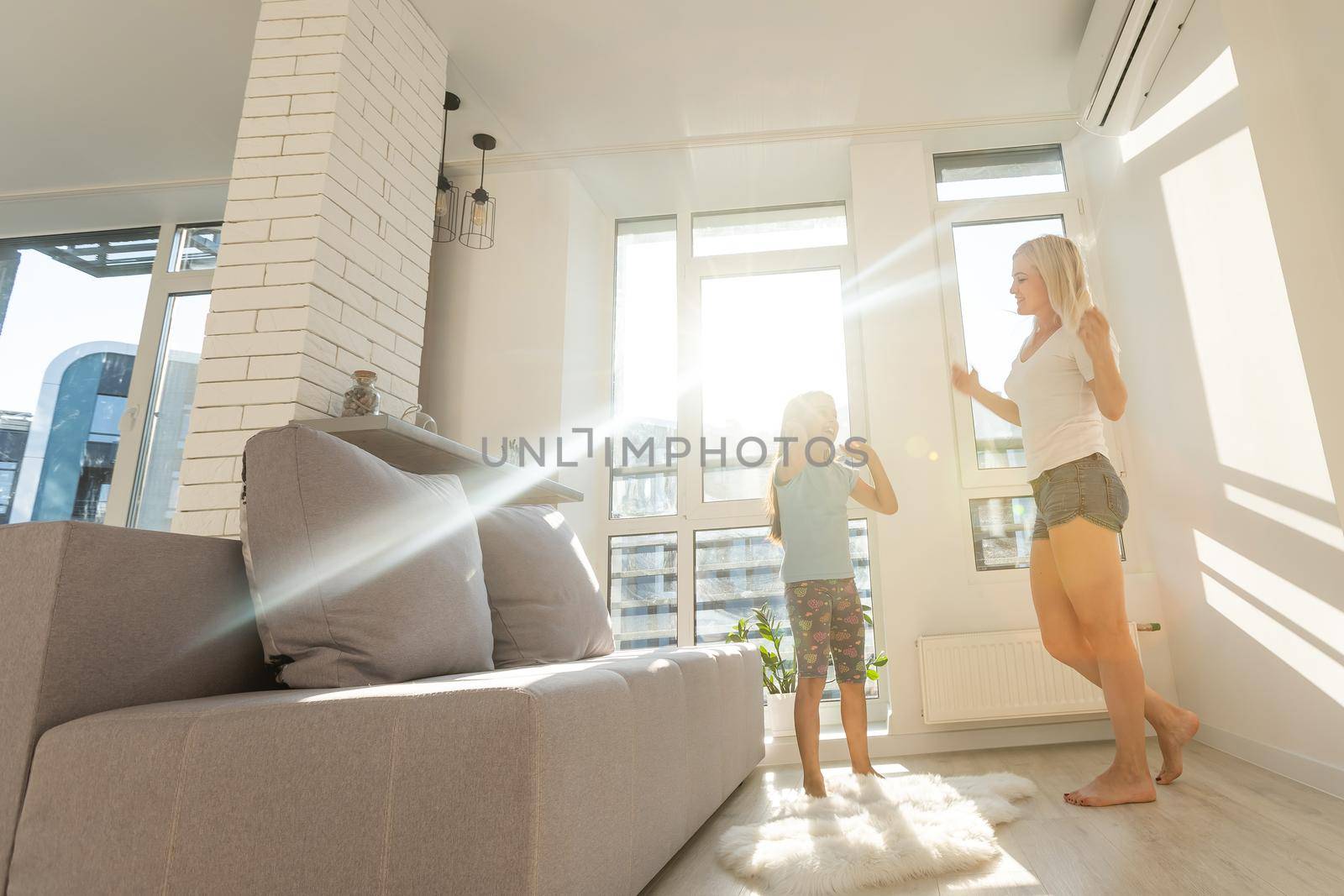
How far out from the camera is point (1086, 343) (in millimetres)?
2012

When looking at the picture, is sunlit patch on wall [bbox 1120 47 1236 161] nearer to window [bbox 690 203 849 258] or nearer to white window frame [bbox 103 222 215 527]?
window [bbox 690 203 849 258]

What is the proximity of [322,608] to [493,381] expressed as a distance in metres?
2.48

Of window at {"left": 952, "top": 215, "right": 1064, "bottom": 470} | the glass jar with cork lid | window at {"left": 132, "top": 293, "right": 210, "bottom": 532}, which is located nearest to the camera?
the glass jar with cork lid

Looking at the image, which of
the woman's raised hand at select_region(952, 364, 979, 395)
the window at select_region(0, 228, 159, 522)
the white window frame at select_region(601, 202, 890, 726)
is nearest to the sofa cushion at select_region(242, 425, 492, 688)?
the woman's raised hand at select_region(952, 364, 979, 395)

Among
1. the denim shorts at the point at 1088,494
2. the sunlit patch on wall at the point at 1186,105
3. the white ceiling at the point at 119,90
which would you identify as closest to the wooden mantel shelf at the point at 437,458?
the denim shorts at the point at 1088,494

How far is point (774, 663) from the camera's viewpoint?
10.2 feet

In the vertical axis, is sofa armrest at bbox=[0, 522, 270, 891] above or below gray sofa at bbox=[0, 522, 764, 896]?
above

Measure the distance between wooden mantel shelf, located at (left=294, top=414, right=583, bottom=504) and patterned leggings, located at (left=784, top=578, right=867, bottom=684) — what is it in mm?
1101

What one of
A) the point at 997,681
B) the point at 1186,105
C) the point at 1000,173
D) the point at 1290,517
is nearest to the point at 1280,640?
the point at 1290,517

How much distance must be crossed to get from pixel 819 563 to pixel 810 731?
494 mm

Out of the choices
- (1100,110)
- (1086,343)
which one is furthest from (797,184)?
(1086,343)

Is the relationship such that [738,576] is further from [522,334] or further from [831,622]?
[522,334]

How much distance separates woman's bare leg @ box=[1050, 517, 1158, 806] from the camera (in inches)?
73.5

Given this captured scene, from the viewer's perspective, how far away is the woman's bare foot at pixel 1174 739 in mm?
2020
